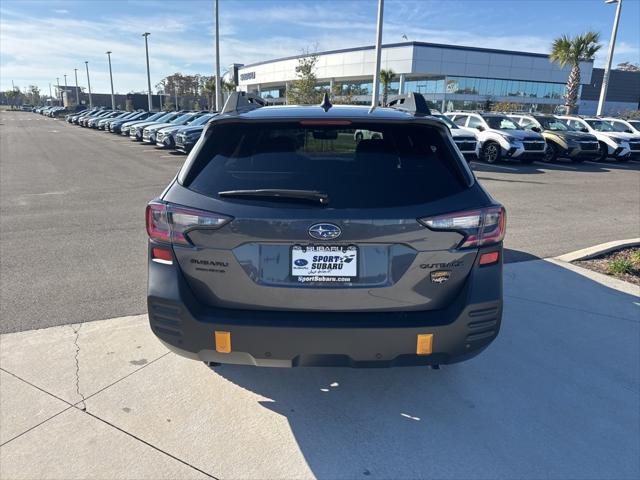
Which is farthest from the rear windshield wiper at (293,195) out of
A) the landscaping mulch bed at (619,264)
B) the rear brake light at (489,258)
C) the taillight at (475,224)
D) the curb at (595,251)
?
the curb at (595,251)

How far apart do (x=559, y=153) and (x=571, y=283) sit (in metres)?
15.7

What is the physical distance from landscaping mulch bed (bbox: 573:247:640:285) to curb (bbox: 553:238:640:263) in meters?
0.06

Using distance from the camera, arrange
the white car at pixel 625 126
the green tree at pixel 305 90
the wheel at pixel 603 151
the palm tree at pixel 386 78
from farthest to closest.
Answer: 1. the palm tree at pixel 386 78
2. the green tree at pixel 305 90
3. the white car at pixel 625 126
4. the wheel at pixel 603 151

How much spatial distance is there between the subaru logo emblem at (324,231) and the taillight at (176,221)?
426 mm

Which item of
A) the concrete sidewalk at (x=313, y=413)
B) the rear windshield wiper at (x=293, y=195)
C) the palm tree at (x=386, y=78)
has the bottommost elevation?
the concrete sidewalk at (x=313, y=413)

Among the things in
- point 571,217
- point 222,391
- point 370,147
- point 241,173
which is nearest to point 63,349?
point 222,391

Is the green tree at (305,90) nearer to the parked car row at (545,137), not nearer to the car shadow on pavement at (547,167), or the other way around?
the parked car row at (545,137)

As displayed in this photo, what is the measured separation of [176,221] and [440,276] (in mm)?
1388

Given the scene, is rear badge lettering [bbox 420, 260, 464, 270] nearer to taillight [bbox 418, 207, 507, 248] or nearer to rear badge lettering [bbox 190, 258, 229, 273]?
taillight [bbox 418, 207, 507, 248]

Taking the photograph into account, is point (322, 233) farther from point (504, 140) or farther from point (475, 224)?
point (504, 140)

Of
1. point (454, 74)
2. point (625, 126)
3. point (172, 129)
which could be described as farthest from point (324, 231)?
point (454, 74)

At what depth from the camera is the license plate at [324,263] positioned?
227 cm

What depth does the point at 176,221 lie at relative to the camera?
2346 millimetres

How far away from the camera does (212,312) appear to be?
2379 millimetres
